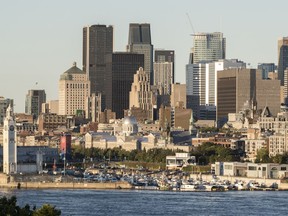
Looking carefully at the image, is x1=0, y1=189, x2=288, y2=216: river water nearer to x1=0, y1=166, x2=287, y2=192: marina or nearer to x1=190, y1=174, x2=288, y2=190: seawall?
x1=0, y1=166, x2=287, y2=192: marina

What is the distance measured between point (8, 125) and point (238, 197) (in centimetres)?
3306

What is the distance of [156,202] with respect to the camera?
107562 millimetres

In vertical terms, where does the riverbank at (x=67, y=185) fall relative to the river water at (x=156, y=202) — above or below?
above

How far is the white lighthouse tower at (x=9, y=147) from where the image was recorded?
5576 inches

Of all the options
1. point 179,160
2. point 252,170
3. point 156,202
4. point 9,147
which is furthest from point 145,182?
point 156,202

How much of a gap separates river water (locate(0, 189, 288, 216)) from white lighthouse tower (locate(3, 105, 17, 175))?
14530mm

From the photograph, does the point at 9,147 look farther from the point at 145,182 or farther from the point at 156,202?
the point at 156,202

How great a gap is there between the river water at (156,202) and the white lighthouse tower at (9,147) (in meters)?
14.5

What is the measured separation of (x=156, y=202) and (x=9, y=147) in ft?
123

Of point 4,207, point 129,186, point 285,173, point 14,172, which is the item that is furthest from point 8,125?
point 4,207

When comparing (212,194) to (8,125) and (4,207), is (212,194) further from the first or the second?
(4,207)

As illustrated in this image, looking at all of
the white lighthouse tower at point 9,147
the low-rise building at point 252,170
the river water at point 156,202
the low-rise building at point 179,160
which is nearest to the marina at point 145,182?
the low-rise building at point 252,170

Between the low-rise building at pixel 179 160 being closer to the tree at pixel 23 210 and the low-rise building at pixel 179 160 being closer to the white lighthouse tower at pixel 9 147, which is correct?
the white lighthouse tower at pixel 9 147

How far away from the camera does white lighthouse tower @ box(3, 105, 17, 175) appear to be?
465 ft
